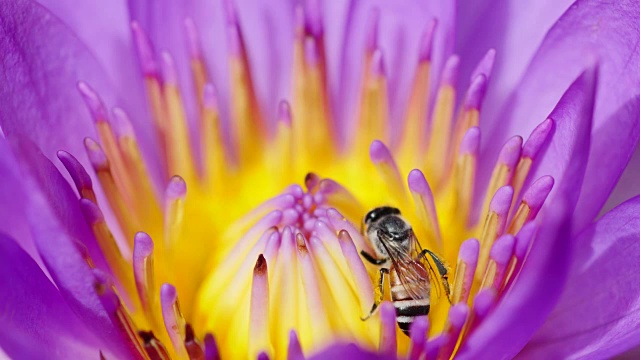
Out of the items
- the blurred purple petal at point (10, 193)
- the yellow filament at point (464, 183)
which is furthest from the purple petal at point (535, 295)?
the blurred purple petal at point (10, 193)

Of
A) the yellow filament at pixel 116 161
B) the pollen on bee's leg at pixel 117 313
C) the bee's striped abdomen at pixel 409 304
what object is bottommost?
the pollen on bee's leg at pixel 117 313

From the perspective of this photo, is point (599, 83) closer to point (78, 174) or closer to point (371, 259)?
point (371, 259)

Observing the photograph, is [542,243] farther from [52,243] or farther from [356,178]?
[356,178]

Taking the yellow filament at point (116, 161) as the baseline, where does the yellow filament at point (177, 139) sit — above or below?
above

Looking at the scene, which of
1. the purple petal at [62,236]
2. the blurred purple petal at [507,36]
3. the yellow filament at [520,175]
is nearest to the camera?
the purple petal at [62,236]

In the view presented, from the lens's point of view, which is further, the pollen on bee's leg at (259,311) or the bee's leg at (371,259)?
the bee's leg at (371,259)

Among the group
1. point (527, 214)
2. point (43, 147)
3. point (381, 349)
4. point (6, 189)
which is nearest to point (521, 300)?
point (381, 349)

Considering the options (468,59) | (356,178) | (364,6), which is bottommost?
A: (356,178)

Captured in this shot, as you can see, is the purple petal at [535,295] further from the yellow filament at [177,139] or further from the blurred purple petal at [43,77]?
the yellow filament at [177,139]
